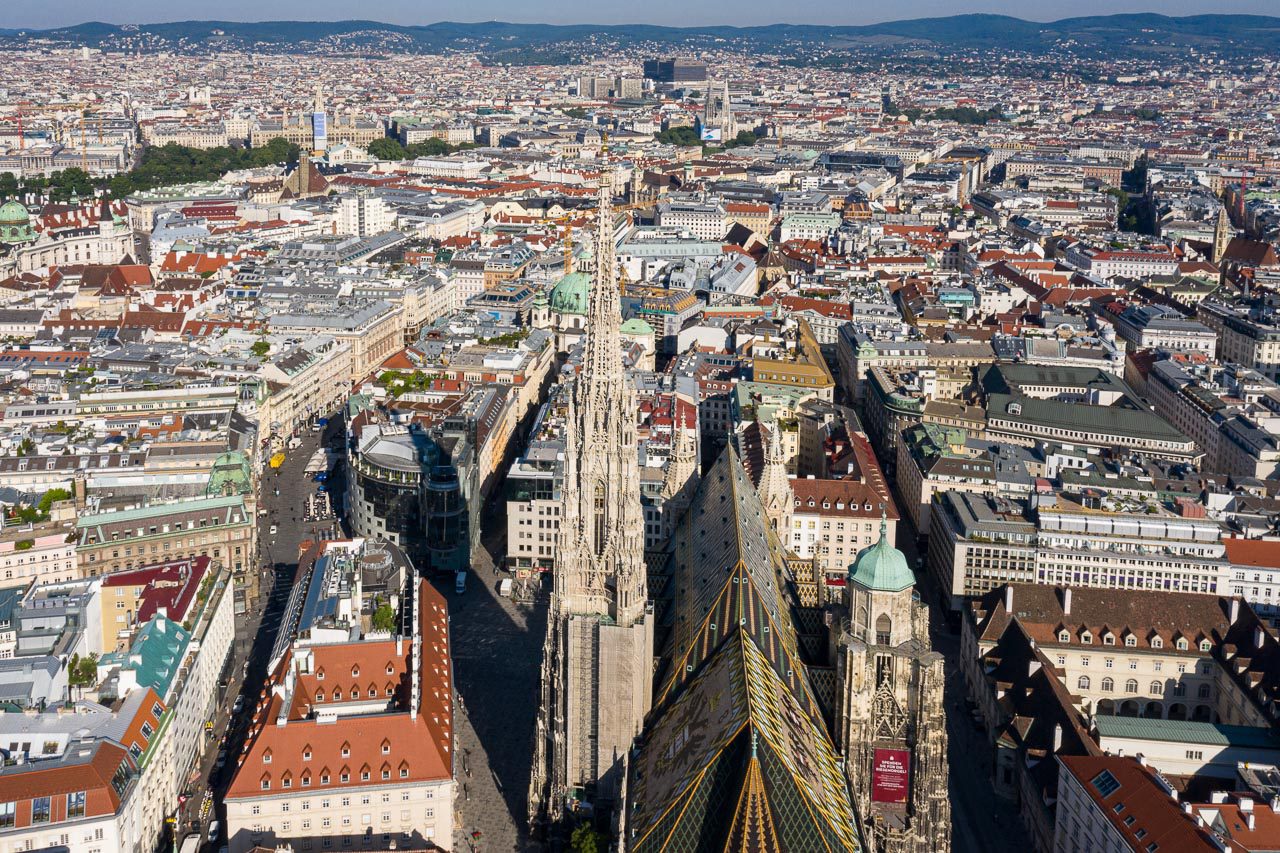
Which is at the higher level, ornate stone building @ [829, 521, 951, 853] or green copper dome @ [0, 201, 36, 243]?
green copper dome @ [0, 201, 36, 243]

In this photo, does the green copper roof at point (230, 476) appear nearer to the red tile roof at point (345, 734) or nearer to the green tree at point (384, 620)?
the green tree at point (384, 620)

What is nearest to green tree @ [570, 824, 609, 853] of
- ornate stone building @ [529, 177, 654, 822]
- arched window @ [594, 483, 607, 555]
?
ornate stone building @ [529, 177, 654, 822]

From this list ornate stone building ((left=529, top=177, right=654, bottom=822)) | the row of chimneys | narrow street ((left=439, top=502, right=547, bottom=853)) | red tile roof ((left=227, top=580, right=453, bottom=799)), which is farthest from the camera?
the row of chimneys

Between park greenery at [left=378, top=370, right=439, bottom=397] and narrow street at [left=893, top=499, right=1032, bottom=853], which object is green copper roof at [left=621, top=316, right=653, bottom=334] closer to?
park greenery at [left=378, top=370, right=439, bottom=397]

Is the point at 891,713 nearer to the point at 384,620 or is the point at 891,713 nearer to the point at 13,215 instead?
the point at 384,620

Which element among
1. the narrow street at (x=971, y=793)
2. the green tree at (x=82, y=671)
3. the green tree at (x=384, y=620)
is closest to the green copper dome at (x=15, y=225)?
the green tree at (x=384, y=620)

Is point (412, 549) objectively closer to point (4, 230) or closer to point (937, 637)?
point (937, 637)

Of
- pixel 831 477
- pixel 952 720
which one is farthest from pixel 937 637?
pixel 831 477
